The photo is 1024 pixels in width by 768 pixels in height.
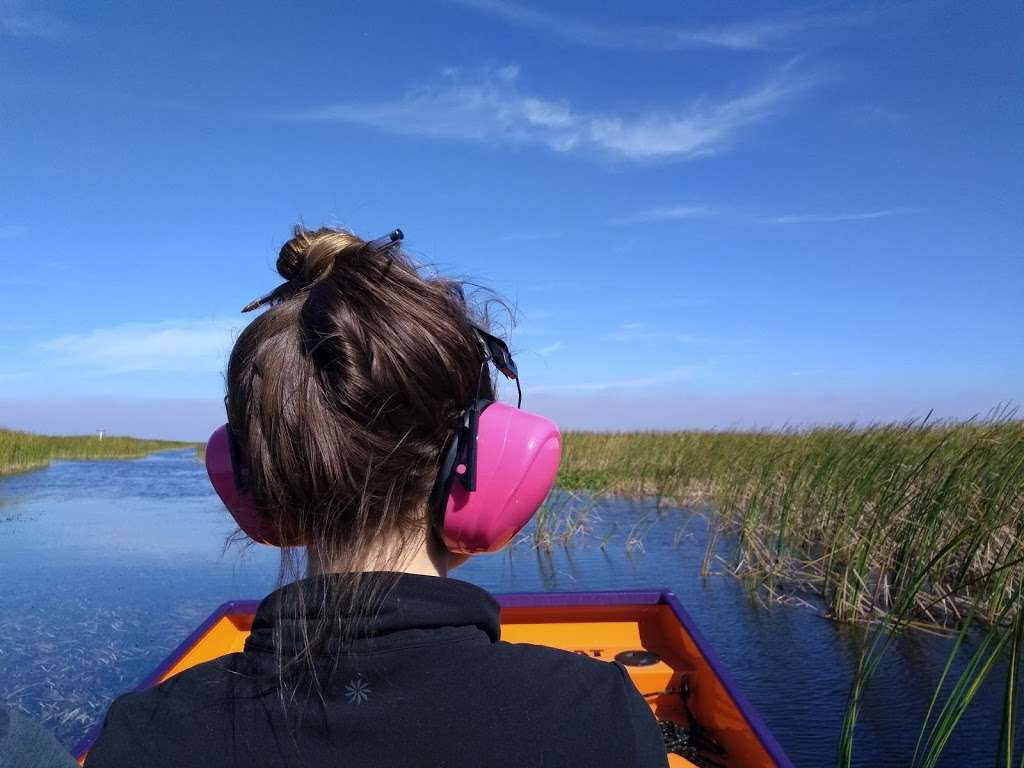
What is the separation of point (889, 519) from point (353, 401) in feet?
20.1

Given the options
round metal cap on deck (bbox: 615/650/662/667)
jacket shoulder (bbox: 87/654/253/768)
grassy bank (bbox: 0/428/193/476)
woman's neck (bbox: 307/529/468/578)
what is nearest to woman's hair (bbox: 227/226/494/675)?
woman's neck (bbox: 307/529/468/578)

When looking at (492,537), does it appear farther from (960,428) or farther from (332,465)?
(960,428)

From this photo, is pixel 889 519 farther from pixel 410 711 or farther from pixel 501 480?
pixel 410 711

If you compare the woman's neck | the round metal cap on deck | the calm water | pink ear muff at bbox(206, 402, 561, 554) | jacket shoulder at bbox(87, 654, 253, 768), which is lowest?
the calm water

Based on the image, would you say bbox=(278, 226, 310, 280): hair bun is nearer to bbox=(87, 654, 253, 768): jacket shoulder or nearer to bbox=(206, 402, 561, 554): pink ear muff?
bbox=(206, 402, 561, 554): pink ear muff

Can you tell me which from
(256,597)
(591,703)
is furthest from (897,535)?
(591,703)

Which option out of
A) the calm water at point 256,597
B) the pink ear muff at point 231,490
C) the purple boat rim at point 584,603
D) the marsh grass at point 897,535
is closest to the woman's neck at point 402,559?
the pink ear muff at point 231,490

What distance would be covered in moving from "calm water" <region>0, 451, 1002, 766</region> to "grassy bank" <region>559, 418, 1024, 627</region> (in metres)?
0.41

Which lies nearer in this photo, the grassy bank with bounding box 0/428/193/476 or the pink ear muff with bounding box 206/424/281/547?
the pink ear muff with bounding box 206/424/281/547

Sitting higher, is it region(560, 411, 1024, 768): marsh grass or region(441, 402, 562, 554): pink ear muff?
region(441, 402, 562, 554): pink ear muff

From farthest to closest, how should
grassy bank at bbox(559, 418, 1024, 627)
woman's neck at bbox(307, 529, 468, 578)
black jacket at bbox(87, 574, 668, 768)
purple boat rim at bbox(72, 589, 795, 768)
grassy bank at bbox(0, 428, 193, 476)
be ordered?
grassy bank at bbox(0, 428, 193, 476), grassy bank at bbox(559, 418, 1024, 627), purple boat rim at bbox(72, 589, 795, 768), woman's neck at bbox(307, 529, 468, 578), black jacket at bbox(87, 574, 668, 768)

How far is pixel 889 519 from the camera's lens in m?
6.20

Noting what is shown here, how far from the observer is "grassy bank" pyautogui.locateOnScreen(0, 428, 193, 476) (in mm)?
20625

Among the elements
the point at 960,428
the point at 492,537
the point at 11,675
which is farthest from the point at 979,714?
the point at 11,675
